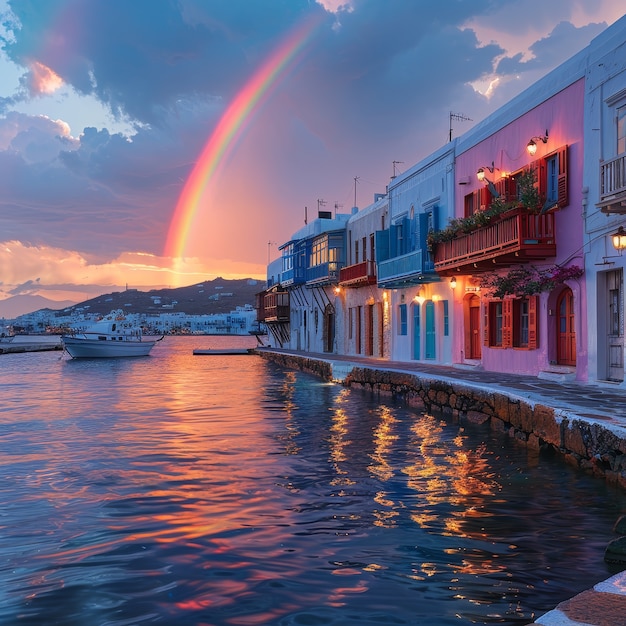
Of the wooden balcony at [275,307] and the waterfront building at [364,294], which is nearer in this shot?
the waterfront building at [364,294]

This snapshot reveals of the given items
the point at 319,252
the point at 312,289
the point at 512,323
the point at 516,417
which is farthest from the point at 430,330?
the point at 312,289

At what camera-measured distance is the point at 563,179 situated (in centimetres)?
1744

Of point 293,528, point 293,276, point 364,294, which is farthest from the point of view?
point 293,276

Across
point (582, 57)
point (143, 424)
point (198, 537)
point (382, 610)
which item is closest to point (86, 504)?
point (198, 537)

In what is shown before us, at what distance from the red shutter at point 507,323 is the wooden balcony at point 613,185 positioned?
6.11 metres

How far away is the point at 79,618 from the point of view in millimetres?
5340

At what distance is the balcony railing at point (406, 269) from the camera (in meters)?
25.8

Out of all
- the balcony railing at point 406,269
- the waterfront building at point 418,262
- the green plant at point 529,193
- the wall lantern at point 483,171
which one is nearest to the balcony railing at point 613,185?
the green plant at point 529,193

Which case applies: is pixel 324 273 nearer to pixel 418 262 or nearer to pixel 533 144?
pixel 418 262

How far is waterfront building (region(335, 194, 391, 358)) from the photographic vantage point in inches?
1344

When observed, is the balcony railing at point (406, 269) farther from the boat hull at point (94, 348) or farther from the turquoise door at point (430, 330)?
the boat hull at point (94, 348)

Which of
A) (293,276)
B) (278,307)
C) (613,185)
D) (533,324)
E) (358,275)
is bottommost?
(533,324)

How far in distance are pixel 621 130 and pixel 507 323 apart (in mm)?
6815

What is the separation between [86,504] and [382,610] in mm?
4699
